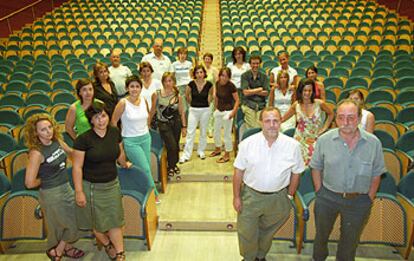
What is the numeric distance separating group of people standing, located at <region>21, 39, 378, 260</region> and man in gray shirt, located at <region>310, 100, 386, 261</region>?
0.69 ft

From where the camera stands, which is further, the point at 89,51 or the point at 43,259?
the point at 89,51

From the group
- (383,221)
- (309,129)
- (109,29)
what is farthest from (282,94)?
(109,29)

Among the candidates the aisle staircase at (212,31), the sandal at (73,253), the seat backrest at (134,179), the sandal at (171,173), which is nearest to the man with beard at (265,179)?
the seat backrest at (134,179)

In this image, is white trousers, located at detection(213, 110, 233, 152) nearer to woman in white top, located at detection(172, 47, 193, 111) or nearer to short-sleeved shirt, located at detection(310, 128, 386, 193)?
woman in white top, located at detection(172, 47, 193, 111)

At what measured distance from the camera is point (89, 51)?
28.9 feet

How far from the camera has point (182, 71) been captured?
17.8 ft

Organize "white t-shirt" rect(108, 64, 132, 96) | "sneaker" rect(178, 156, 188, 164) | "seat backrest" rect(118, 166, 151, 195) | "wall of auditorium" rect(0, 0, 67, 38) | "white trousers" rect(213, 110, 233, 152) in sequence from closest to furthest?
"seat backrest" rect(118, 166, 151, 195), "white trousers" rect(213, 110, 233, 152), "sneaker" rect(178, 156, 188, 164), "white t-shirt" rect(108, 64, 132, 96), "wall of auditorium" rect(0, 0, 67, 38)

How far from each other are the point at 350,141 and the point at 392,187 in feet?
3.70

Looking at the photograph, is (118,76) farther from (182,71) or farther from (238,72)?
(238,72)

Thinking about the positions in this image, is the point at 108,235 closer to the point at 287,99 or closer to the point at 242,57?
the point at 287,99

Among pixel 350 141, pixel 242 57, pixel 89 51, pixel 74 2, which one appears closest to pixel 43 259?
pixel 350 141

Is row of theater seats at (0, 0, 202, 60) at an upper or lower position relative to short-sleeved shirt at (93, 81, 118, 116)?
upper

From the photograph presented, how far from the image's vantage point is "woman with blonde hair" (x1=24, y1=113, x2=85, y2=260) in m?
2.68

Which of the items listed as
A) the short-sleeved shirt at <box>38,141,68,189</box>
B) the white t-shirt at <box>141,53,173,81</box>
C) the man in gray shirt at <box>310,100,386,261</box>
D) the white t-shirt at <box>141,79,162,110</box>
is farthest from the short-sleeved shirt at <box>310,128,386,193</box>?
the white t-shirt at <box>141,53,173,81</box>
